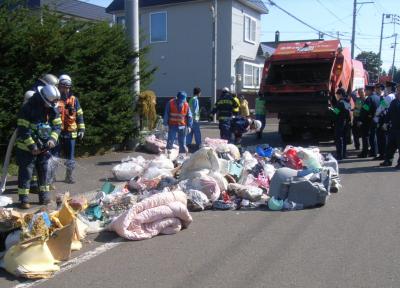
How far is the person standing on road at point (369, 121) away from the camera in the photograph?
38.7ft

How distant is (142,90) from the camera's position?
12523 millimetres

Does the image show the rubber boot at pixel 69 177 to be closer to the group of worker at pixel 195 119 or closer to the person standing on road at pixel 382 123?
the group of worker at pixel 195 119

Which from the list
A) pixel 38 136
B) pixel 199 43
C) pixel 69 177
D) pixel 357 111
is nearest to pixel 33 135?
pixel 38 136

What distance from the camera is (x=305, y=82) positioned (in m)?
14.0

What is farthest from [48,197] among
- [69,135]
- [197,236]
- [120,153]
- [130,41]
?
[130,41]

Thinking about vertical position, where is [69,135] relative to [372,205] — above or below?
above

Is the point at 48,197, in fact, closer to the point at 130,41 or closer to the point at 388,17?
the point at 130,41

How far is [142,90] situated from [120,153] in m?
1.94

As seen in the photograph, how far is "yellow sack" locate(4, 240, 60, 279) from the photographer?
4.46 meters

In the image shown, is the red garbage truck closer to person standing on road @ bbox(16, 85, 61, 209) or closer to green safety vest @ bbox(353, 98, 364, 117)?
green safety vest @ bbox(353, 98, 364, 117)

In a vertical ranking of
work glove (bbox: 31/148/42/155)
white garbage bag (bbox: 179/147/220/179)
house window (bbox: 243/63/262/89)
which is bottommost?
white garbage bag (bbox: 179/147/220/179)

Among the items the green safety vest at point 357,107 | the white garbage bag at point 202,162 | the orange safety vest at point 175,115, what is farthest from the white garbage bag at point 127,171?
the green safety vest at point 357,107

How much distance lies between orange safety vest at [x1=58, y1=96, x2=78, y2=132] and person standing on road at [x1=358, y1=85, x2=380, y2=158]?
24.4 feet

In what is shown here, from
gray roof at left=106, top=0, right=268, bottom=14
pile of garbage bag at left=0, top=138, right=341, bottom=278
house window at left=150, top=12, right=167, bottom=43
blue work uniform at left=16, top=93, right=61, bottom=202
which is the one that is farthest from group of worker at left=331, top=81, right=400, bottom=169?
house window at left=150, top=12, right=167, bottom=43
